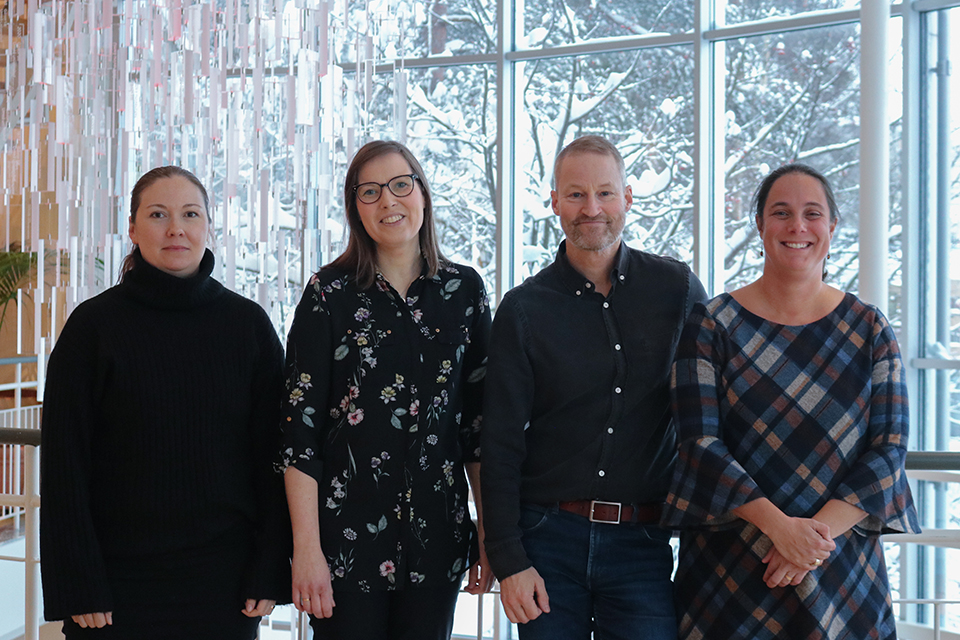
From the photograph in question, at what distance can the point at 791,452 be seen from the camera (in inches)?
62.9

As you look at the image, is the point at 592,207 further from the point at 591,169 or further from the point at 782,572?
Answer: the point at 782,572

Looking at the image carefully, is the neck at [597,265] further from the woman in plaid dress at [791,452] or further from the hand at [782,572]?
the hand at [782,572]

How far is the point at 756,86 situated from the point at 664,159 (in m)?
0.73

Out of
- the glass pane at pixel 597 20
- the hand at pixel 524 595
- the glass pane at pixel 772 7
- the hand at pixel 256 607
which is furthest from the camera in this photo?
the glass pane at pixel 597 20

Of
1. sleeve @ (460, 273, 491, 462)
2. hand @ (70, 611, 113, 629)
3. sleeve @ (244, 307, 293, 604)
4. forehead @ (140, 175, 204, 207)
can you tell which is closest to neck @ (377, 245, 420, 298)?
sleeve @ (460, 273, 491, 462)

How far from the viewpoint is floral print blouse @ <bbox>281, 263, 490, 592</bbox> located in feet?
5.62

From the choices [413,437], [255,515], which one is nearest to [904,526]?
[413,437]

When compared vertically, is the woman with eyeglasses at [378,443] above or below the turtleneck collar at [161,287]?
below

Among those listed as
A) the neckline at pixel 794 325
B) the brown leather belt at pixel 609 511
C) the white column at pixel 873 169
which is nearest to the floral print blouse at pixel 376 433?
the brown leather belt at pixel 609 511

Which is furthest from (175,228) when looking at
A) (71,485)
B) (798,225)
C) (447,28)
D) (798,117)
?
(447,28)

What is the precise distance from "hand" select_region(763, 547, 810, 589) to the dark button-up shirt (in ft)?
0.84

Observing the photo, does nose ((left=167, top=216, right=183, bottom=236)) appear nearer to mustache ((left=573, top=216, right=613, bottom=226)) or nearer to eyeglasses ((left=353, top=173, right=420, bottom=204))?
eyeglasses ((left=353, top=173, right=420, bottom=204))

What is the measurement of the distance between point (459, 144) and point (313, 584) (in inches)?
201

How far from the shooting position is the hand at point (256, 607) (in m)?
1.76
